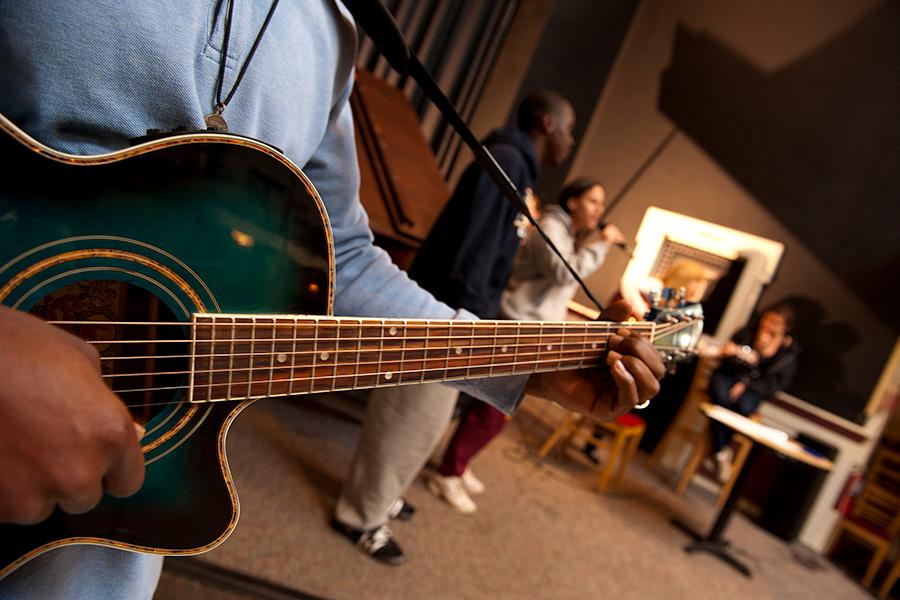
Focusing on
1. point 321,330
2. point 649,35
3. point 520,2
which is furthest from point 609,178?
point 321,330

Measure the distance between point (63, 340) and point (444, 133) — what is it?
3.79 m

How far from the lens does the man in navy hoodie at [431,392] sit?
1.95m

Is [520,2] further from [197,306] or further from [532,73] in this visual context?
[197,306]

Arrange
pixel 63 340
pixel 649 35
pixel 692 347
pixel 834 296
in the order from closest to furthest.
→ 1. pixel 63 340
2. pixel 692 347
3. pixel 834 296
4. pixel 649 35

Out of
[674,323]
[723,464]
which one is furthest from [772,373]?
[674,323]

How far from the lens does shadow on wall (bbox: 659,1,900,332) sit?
4359 mm

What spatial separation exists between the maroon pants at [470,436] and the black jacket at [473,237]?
2.35 feet

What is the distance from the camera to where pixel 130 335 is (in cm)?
48

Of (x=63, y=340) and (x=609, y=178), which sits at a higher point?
(x=609, y=178)

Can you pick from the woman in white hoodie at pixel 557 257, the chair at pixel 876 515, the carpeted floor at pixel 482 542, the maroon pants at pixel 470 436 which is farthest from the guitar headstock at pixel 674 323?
the chair at pixel 876 515

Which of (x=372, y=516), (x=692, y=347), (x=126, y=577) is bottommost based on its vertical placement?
(x=372, y=516)

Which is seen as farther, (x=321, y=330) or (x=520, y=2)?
(x=520, y=2)

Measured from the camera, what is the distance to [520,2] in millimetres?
4023

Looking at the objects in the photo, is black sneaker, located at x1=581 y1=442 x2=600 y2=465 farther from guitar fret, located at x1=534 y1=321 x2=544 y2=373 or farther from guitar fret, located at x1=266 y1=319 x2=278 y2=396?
guitar fret, located at x1=266 y1=319 x2=278 y2=396
